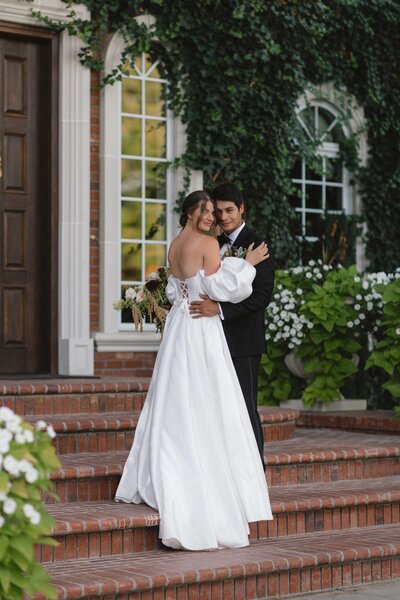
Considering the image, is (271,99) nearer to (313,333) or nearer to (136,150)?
(136,150)

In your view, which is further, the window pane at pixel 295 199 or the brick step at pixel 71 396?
the window pane at pixel 295 199

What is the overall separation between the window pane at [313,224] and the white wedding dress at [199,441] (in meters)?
5.19

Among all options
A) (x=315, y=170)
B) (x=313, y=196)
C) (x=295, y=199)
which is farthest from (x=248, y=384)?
(x=313, y=196)

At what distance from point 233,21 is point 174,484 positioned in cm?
546

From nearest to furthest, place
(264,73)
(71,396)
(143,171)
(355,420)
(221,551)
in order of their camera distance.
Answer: (221,551)
(71,396)
(355,420)
(143,171)
(264,73)

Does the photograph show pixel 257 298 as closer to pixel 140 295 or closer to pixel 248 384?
pixel 248 384

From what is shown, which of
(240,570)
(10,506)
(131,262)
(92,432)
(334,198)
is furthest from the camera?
(334,198)

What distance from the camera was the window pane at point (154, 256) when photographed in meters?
10.2

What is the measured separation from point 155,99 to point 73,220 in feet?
4.81

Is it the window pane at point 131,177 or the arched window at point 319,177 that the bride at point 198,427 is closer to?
the window pane at point 131,177

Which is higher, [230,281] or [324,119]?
[324,119]

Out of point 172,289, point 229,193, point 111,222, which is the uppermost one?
point 111,222

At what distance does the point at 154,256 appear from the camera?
10227mm

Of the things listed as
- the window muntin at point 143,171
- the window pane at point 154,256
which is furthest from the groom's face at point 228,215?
the window pane at point 154,256
